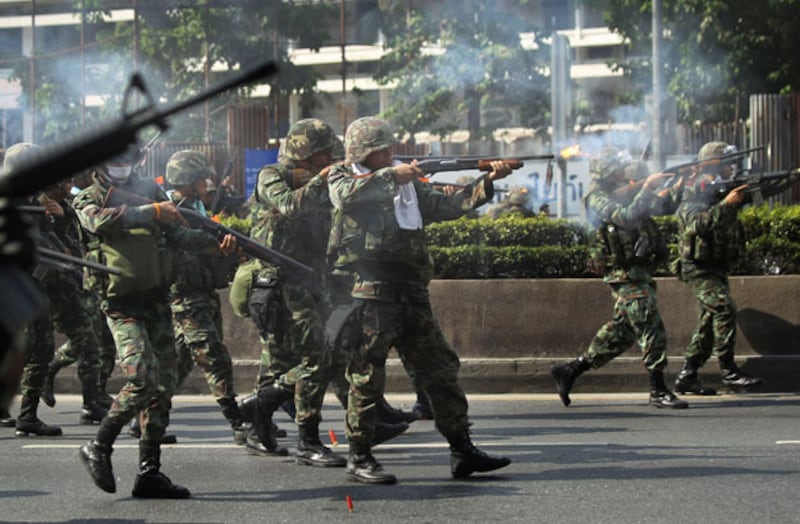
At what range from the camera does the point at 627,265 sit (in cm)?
1009

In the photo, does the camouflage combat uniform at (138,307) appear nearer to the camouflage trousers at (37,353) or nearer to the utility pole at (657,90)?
the camouflage trousers at (37,353)

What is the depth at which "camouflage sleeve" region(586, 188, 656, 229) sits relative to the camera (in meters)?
9.93

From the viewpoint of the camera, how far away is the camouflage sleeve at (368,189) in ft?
23.1

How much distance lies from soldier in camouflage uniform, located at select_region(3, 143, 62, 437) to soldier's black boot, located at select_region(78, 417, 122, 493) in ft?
8.08

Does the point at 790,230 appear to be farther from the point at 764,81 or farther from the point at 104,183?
the point at 764,81

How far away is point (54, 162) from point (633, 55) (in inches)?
888

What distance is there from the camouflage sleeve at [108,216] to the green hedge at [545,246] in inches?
208

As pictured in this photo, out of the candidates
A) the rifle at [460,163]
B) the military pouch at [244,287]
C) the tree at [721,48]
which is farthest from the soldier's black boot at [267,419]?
the tree at [721,48]

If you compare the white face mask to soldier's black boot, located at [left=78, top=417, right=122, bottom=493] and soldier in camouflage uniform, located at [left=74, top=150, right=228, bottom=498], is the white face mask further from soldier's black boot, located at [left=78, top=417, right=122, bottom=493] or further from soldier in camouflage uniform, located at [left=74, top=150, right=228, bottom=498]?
soldier's black boot, located at [left=78, top=417, right=122, bottom=493]

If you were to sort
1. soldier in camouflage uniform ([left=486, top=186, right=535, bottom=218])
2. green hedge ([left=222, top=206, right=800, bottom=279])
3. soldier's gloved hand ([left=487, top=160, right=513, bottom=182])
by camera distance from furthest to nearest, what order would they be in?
1. soldier in camouflage uniform ([left=486, top=186, right=535, bottom=218])
2. green hedge ([left=222, top=206, right=800, bottom=279])
3. soldier's gloved hand ([left=487, top=160, right=513, bottom=182])

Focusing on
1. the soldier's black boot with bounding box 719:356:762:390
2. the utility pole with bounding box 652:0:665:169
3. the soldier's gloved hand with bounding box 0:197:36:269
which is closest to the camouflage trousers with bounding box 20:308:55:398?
the soldier's black boot with bounding box 719:356:762:390

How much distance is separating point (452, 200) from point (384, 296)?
0.66 meters

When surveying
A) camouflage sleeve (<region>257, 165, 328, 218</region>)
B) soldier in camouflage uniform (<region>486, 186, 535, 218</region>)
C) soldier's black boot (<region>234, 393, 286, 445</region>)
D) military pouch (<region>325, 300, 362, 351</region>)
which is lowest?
soldier's black boot (<region>234, 393, 286, 445</region>)

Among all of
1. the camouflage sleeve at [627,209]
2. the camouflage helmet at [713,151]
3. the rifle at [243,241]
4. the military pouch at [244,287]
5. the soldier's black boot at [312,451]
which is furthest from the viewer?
the camouflage helmet at [713,151]
